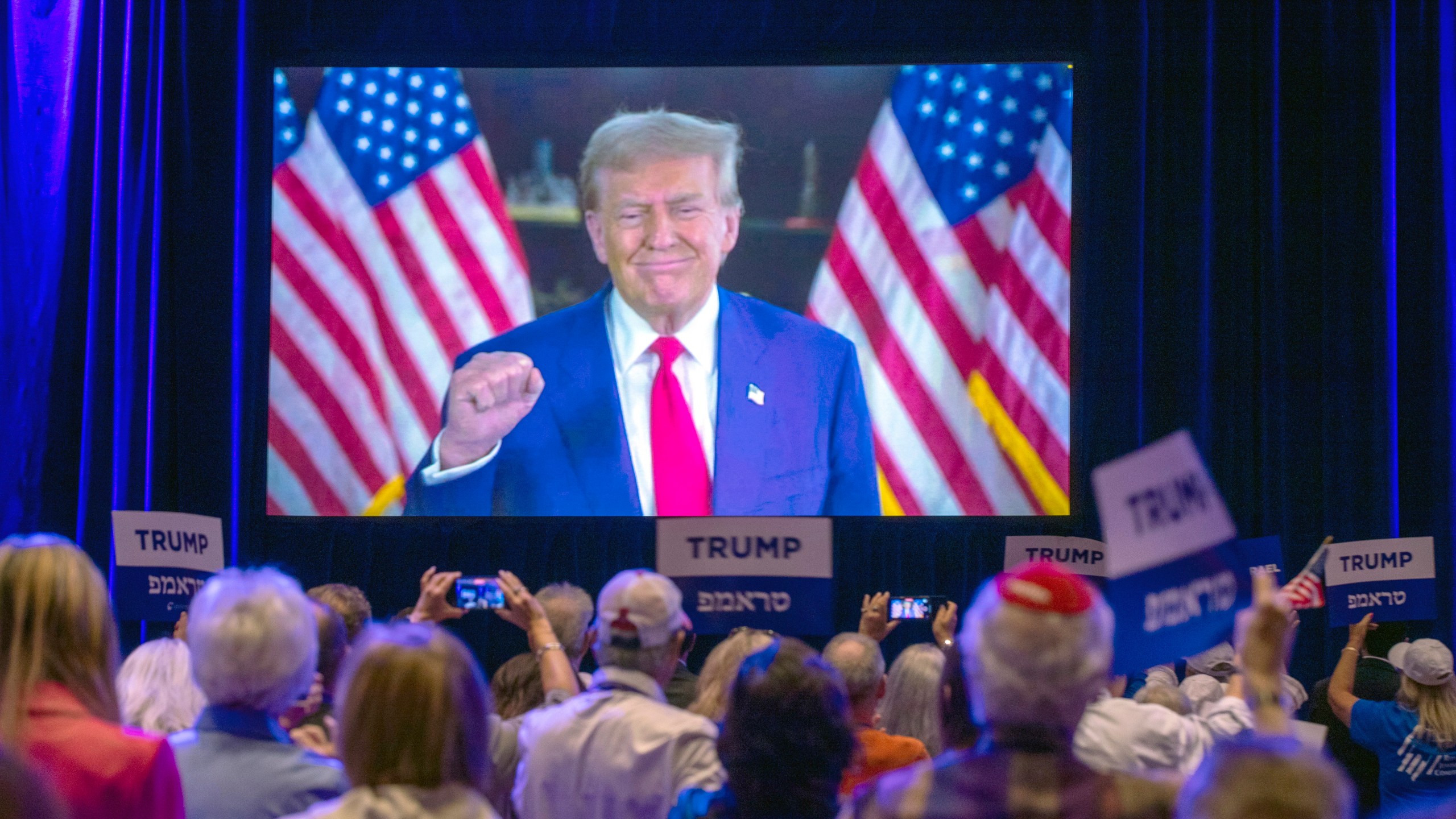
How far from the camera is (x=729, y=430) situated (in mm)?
7570

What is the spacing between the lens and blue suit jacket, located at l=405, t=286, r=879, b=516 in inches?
298

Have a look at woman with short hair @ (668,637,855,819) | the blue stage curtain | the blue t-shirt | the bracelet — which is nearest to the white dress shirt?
the blue stage curtain

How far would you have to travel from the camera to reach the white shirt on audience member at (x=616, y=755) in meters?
2.86

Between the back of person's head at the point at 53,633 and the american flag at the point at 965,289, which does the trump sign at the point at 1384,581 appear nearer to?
the american flag at the point at 965,289

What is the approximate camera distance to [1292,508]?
26.0 ft

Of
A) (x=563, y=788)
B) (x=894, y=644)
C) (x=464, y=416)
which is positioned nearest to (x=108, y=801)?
(x=563, y=788)

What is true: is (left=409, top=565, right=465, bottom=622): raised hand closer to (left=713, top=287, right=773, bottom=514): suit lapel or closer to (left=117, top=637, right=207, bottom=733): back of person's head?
(left=117, top=637, right=207, bottom=733): back of person's head

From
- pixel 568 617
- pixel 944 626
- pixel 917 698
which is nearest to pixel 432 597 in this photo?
pixel 568 617

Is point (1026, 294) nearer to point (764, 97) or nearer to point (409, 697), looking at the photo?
point (764, 97)

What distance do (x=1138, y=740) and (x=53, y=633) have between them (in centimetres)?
209

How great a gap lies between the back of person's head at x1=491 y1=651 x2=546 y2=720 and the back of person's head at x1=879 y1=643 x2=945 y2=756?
1025 mm

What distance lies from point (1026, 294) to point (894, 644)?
2.01 metres

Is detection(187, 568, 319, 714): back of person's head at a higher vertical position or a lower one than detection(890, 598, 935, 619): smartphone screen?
higher

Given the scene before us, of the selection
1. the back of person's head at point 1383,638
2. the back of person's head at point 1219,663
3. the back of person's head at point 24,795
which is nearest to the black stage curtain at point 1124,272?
the back of person's head at point 1383,638
